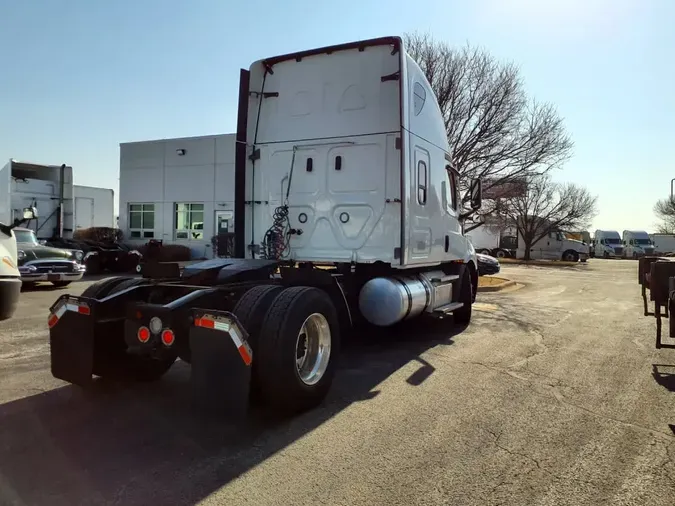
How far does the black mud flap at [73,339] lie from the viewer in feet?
15.3

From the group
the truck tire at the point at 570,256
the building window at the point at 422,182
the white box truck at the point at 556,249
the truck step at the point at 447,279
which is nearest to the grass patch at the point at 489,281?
the truck step at the point at 447,279

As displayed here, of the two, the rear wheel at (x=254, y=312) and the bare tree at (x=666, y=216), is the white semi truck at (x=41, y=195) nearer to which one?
the rear wheel at (x=254, y=312)

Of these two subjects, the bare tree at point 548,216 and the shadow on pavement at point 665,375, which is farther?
the bare tree at point 548,216

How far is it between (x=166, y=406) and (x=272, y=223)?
10.7 ft

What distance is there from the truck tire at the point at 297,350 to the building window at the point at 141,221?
82.3 ft

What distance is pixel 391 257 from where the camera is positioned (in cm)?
667

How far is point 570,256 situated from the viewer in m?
40.3

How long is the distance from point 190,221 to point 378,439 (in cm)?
2468

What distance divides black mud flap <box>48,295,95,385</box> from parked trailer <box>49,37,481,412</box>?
1 centimetres

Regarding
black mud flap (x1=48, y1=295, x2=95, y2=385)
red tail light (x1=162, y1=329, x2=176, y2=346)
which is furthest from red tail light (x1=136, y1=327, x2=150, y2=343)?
black mud flap (x1=48, y1=295, x2=95, y2=385)

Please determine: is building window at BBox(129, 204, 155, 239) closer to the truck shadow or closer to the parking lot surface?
the parking lot surface

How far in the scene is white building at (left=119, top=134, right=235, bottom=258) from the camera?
86.1 ft

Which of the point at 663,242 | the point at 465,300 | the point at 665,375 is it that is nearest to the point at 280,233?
the point at 465,300

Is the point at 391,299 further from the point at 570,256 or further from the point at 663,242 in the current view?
the point at 663,242
